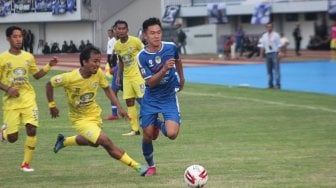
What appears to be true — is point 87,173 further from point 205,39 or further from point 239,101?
point 205,39

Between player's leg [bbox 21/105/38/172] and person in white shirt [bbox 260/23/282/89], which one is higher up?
person in white shirt [bbox 260/23/282/89]

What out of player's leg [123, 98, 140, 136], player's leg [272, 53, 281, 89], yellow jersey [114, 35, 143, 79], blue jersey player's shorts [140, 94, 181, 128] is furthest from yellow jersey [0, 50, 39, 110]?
player's leg [272, 53, 281, 89]

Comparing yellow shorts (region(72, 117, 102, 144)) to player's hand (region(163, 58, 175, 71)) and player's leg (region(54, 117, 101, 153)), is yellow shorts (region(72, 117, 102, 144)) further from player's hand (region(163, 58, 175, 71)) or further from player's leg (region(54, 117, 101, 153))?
player's hand (region(163, 58, 175, 71))

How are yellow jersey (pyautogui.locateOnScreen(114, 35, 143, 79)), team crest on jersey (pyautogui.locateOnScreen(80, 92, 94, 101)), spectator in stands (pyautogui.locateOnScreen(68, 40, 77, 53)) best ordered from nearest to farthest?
team crest on jersey (pyautogui.locateOnScreen(80, 92, 94, 101)), yellow jersey (pyautogui.locateOnScreen(114, 35, 143, 79)), spectator in stands (pyautogui.locateOnScreen(68, 40, 77, 53))

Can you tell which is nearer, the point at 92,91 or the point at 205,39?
the point at 92,91

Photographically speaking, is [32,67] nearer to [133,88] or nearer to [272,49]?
[133,88]

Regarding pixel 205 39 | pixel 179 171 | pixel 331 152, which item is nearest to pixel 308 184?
pixel 179 171

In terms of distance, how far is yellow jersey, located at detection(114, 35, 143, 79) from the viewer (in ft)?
49.7

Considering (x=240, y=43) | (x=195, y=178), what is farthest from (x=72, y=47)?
Answer: (x=240, y=43)

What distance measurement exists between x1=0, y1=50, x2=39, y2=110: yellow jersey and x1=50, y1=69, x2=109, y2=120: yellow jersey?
92 centimetres

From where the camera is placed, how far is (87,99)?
10.5m

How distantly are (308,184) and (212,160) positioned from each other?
2420 millimetres

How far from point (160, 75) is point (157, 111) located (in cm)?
71

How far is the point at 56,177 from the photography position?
10.5 m
